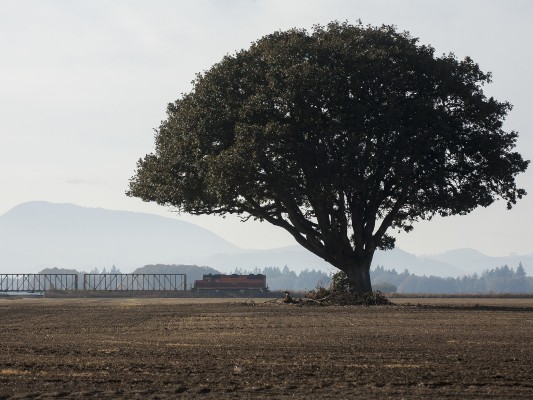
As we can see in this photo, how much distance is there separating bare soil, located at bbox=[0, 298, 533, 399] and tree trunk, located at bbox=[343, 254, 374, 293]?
25.7 m

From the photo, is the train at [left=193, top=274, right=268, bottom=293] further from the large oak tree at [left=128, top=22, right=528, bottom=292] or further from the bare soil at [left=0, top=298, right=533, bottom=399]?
the bare soil at [left=0, top=298, right=533, bottom=399]

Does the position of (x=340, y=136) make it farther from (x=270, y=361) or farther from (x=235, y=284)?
(x=235, y=284)

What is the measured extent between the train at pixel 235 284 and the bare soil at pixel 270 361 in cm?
9042

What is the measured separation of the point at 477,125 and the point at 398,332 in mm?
28566

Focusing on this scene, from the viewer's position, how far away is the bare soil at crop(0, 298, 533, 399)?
17234mm

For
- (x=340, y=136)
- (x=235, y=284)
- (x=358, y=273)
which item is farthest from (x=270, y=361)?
(x=235, y=284)

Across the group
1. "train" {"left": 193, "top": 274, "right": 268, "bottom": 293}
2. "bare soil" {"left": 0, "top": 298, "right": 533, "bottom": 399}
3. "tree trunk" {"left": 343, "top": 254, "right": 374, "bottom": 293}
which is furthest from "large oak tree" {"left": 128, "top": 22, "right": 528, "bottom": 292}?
"train" {"left": 193, "top": 274, "right": 268, "bottom": 293}

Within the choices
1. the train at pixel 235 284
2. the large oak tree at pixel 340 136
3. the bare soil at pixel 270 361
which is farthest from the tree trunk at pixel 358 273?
the train at pixel 235 284

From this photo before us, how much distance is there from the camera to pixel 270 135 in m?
53.4

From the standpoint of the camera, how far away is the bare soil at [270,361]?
1723 cm

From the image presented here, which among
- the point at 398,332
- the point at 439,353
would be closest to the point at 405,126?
the point at 398,332

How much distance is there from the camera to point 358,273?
6222cm

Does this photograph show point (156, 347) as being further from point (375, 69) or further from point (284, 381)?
point (375, 69)

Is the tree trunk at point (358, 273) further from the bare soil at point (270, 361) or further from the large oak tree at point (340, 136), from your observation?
the bare soil at point (270, 361)
